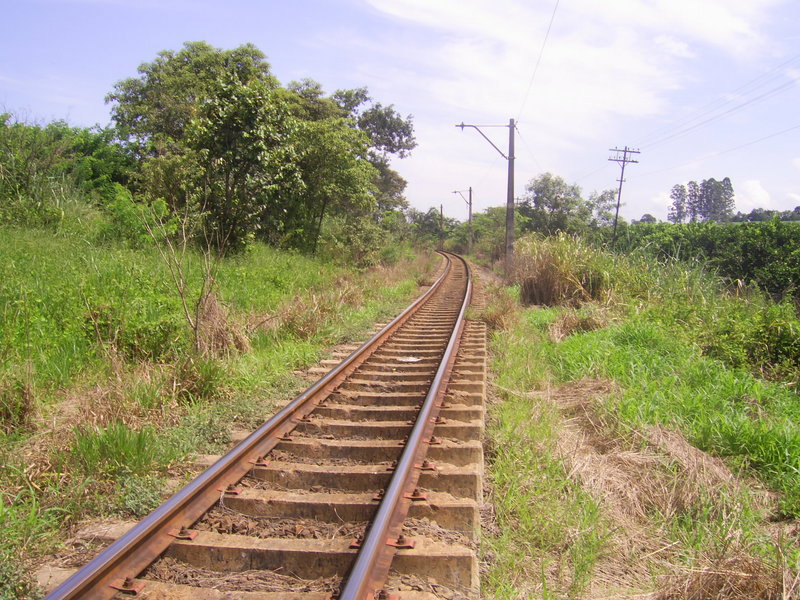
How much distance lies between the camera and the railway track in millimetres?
2709

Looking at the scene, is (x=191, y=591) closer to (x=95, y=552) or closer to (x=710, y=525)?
(x=95, y=552)

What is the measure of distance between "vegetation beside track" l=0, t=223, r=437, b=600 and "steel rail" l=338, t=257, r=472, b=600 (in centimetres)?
148

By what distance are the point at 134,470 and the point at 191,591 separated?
146cm

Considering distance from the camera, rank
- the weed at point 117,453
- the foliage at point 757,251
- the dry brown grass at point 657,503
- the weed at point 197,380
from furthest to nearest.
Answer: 1. the foliage at point 757,251
2. the weed at point 197,380
3. the weed at point 117,453
4. the dry brown grass at point 657,503

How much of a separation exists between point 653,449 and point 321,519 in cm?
279

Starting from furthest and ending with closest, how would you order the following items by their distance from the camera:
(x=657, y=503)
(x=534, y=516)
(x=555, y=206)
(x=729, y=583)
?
(x=555, y=206) < (x=657, y=503) < (x=534, y=516) < (x=729, y=583)

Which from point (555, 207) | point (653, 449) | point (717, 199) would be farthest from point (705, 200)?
point (653, 449)

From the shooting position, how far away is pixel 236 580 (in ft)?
9.15

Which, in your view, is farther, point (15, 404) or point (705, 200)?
point (705, 200)

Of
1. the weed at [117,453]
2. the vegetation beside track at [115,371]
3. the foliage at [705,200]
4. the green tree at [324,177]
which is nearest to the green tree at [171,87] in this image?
the green tree at [324,177]

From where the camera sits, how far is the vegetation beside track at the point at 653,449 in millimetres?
3006

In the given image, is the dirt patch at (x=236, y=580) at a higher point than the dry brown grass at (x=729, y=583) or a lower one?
lower

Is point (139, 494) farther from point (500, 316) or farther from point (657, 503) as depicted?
point (500, 316)

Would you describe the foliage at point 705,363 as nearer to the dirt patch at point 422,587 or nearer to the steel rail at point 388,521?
A: the steel rail at point 388,521
